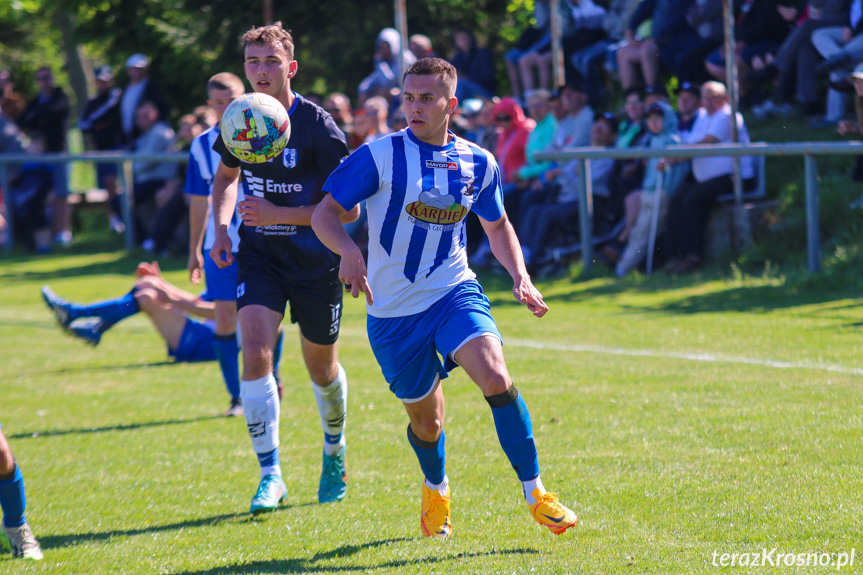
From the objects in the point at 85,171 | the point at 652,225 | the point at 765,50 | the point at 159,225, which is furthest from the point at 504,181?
the point at 85,171

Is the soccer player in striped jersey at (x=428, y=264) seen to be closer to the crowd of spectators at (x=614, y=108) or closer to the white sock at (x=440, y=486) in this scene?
the white sock at (x=440, y=486)

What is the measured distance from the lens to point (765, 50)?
1323 cm

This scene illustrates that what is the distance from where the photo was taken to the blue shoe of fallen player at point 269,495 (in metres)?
5.20

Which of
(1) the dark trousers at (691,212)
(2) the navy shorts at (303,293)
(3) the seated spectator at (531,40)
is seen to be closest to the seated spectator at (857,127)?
(1) the dark trousers at (691,212)

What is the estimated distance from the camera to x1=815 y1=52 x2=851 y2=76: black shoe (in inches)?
468

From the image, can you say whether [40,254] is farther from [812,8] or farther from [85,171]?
[85,171]

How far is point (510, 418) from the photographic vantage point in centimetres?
449

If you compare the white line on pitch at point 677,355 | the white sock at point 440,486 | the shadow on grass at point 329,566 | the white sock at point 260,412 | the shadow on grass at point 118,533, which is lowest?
the white line on pitch at point 677,355

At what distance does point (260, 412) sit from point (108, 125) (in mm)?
14458

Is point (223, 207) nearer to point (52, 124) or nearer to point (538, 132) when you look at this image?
point (538, 132)

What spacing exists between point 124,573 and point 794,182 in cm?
959

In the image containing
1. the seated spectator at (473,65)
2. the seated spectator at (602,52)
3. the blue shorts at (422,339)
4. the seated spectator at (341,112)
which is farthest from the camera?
the seated spectator at (473,65)

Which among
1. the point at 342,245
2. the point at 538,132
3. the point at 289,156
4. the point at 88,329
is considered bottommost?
the point at 88,329

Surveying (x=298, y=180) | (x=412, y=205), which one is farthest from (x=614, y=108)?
(x=412, y=205)
